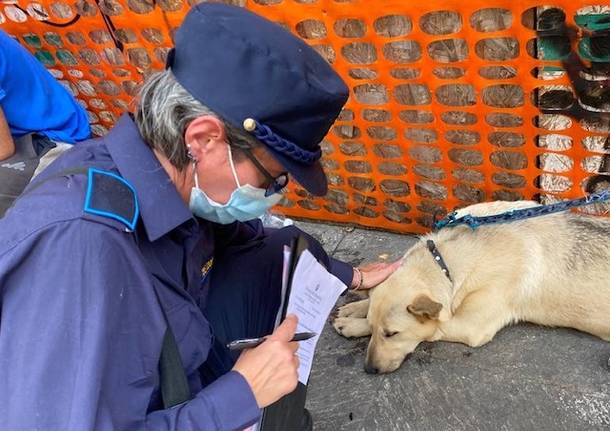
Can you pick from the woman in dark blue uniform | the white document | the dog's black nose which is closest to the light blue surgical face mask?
the woman in dark blue uniform

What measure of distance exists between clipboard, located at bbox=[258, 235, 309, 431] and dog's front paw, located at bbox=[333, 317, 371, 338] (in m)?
1.00

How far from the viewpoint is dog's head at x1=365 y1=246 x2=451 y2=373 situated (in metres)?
3.31

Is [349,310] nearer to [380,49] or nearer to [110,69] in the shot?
[380,49]

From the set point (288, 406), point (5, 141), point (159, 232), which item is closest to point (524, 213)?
point (288, 406)

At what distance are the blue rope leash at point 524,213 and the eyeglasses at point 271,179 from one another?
169cm

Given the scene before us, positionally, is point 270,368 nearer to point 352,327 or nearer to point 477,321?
point 352,327

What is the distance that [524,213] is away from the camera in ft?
10.7

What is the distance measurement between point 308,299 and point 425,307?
2.73 feet

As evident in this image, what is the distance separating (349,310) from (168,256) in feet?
6.17

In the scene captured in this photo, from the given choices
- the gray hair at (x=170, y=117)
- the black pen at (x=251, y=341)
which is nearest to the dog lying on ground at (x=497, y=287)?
the black pen at (x=251, y=341)

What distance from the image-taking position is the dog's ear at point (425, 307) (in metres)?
3.16

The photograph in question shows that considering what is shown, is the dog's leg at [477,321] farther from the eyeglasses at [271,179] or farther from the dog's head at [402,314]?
the eyeglasses at [271,179]

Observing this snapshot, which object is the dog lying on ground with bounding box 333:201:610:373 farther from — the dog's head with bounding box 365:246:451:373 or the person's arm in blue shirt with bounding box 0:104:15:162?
the person's arm in blue shirt with bounding box 0:104:15:162

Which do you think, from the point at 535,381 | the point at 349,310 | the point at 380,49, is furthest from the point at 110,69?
the point at 535,381
